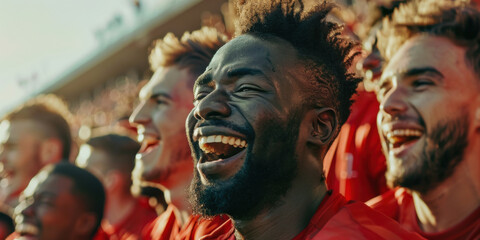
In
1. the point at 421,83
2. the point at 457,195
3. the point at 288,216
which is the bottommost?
the point at 457,195

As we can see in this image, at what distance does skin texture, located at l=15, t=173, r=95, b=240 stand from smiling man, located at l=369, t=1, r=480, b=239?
2.07 meters

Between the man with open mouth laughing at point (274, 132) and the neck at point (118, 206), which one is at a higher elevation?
the man with open mouth laughing at point (274, 132)

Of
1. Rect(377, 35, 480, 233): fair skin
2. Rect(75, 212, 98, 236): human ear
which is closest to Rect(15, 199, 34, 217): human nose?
Rect(75, 212, 98, 236): human ear

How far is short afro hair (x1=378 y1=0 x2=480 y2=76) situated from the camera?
10.7 feet

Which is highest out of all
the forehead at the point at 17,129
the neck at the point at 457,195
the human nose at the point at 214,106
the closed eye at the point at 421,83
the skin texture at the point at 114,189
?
the human nose at the point at 214,106

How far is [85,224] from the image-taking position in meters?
4.11

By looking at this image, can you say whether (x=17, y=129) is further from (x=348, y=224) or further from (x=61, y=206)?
(x=348, y=224)

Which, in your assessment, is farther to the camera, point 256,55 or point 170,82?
point 170,82

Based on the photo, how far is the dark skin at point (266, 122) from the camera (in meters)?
2.28

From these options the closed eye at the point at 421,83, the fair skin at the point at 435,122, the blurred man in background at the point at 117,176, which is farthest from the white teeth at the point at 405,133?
the blurred man in background at the point at 117,176

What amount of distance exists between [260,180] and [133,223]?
3.43 m

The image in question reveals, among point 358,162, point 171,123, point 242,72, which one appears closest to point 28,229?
point 171,123

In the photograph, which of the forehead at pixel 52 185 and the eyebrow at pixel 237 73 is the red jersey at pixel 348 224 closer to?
the eyebrow at pixel 237 73

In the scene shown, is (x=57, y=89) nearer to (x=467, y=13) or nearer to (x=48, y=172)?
(x=48, y=172)
